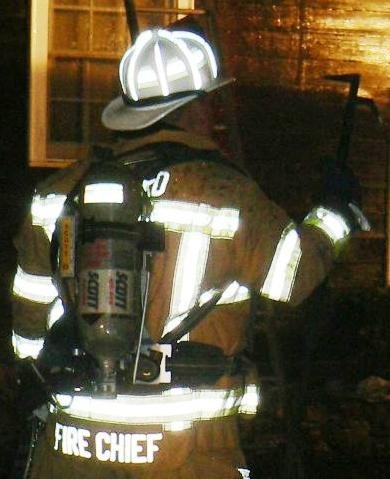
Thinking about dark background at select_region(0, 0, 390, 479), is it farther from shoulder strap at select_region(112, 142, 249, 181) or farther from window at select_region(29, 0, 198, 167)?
shoulder strap at select_region(112, 142, 249, 181)

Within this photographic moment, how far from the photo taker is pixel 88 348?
10.7ft

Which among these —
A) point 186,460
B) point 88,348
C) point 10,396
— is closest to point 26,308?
point 88,348

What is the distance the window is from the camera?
270 inches

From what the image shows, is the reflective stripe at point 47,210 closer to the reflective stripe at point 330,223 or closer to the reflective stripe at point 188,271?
the reflective stripe at point 188,271

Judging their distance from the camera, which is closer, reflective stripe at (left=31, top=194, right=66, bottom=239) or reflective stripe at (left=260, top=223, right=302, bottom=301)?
reflective stripe at (left=260, top=223, right=302, bottom=301)

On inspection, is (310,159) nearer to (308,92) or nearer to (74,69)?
(308,92)

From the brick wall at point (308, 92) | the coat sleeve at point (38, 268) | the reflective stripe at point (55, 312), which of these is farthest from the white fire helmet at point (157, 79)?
the brick wall at point (308, 92)

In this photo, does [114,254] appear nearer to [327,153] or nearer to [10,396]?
[10,396]

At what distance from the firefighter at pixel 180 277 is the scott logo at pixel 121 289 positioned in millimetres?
142

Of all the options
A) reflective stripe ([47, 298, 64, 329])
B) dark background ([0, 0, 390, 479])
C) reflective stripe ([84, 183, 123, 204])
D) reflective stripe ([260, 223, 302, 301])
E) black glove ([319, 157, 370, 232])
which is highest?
dark background ([0, 0, 390, 479])

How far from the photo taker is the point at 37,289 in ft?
12.2

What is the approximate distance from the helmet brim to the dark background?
3365 millimetres

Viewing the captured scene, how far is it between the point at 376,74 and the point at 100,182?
444cm

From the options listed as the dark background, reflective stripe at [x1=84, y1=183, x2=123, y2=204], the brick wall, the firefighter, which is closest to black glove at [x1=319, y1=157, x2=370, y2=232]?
the firefighter
